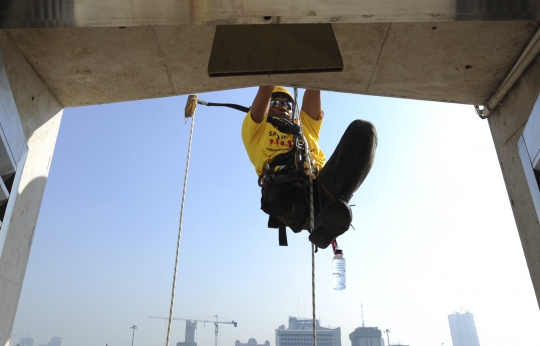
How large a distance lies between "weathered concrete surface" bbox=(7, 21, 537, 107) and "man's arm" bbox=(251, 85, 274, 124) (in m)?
0.57

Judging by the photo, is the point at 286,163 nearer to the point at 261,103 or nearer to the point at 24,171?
the point at 261,103

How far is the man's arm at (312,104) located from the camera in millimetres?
3812

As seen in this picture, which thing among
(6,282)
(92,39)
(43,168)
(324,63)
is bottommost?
(6,282)

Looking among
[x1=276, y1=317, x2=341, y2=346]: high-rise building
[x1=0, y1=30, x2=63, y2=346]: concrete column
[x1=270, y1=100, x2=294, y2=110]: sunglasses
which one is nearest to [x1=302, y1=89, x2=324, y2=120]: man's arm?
[x1=270, y1=100, x2=294, y2=110]: sunglasses

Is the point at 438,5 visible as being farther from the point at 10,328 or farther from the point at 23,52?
the point at 10,328

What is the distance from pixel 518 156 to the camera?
2.41 meters

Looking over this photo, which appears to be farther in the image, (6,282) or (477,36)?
(477,36)

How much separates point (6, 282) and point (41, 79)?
1.10m

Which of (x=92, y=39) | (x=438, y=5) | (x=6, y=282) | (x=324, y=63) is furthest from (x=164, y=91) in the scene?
(x=438, y=5)

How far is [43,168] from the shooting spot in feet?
8.00

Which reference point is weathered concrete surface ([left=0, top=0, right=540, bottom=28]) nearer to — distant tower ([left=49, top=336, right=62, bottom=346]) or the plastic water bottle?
the plastic water bottle

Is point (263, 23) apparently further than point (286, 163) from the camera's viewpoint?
No

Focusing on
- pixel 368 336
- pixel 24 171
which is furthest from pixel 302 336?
pixel 24 171

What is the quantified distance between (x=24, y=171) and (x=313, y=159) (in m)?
2.17
